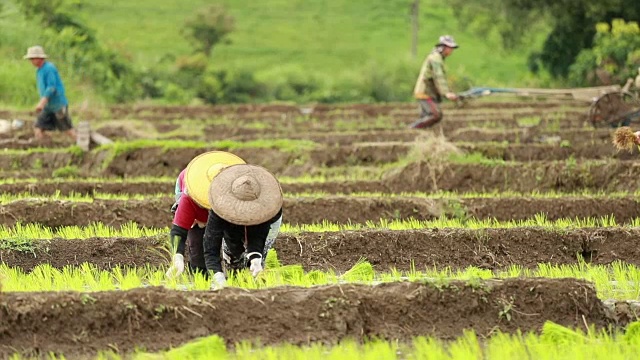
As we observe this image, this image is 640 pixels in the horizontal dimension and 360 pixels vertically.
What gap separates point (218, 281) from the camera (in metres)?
7.74

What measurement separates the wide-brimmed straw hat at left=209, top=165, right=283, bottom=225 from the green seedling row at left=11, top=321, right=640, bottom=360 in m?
1.26

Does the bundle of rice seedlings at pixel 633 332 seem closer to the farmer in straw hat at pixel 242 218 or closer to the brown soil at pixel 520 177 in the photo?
the farmer in straw hat at pixel 242 218

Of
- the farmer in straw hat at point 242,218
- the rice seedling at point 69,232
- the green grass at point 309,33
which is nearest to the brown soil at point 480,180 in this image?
the rice seedling at point 69,232

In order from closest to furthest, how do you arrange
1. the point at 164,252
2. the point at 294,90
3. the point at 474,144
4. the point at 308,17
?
the point at 164,252 < the point at 474,144 < the point at 294,90 < the point at 308,17

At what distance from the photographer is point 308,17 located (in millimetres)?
58062

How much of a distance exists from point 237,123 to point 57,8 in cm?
1063

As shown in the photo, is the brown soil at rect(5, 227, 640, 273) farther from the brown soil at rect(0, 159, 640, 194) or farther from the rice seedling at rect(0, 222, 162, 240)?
the brown soil at rect(0, 159, 640, 194)

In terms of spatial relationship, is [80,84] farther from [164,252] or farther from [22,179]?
[164,252]

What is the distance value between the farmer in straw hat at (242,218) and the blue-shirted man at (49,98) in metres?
10.4

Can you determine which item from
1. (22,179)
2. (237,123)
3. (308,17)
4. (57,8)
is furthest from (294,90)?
(22,179)

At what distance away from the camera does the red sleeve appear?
8336 millimetres

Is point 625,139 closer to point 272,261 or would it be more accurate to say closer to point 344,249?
point 344,249

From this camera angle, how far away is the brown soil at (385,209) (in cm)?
1216

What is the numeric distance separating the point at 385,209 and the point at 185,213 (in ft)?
14.7
